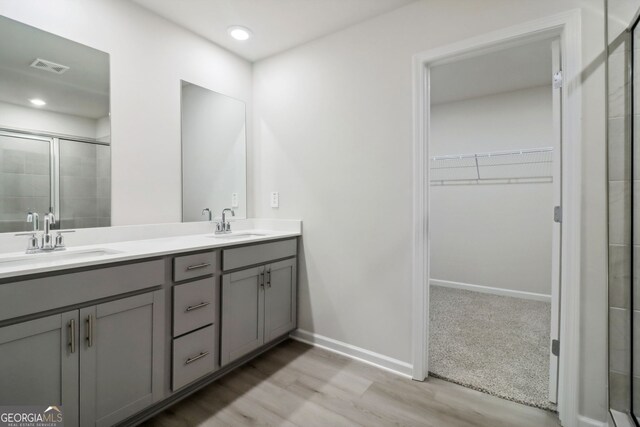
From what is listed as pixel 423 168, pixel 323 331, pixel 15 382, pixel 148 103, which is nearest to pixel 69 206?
pixel 148 103

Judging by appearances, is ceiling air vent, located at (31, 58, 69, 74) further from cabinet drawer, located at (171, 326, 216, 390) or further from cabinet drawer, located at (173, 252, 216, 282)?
cabinet drawer, located at (171, 326, 216, 390)

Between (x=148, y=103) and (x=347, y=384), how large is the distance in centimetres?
222

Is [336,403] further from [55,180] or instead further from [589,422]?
[55,180]

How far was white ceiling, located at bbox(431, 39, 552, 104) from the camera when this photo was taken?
2666mm

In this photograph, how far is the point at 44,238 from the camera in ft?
5.08

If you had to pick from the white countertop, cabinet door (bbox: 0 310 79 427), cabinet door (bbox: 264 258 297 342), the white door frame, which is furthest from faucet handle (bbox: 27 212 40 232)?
the white door frame

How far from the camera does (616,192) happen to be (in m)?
1.38

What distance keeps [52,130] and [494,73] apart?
362cm

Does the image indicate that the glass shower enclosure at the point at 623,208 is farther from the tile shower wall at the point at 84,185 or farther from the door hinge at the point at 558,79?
the tile shower wall at the point at 84,185

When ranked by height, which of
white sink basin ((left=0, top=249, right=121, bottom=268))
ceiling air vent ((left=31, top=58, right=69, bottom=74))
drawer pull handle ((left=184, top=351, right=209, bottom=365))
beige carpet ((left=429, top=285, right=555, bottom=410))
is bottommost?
beige carpet ((left=429, top=285, right=555, bottom=410))

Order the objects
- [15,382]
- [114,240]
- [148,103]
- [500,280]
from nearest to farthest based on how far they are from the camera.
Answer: [15,382]
[114,240]
[148,103]
[500,280]

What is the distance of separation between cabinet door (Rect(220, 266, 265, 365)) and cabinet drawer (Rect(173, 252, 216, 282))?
0.46 feet

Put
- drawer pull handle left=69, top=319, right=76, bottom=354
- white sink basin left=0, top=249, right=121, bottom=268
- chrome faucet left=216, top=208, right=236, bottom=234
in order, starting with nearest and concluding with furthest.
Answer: drawer pull handle left=69, top=319, right=76, bottom=354, white sink basin left=0, top=249, right=121, bottom=268, chrome faucet left=216, top=208, right=236, bottom=234

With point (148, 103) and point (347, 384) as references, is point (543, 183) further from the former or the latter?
point (148, 103)
